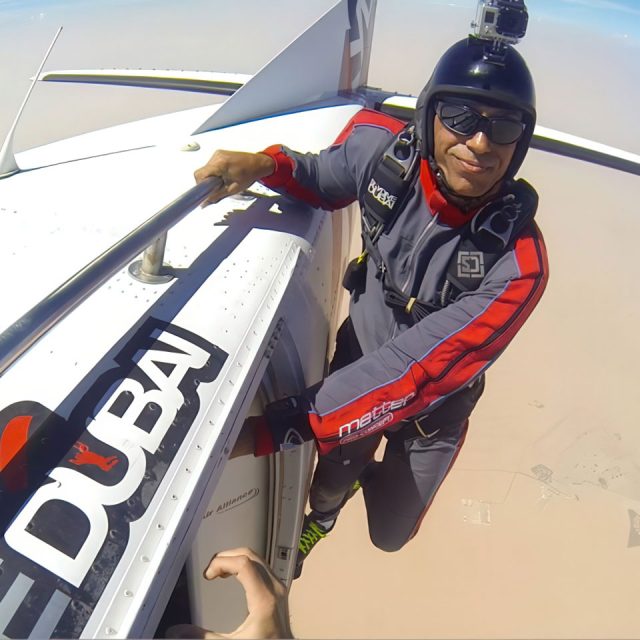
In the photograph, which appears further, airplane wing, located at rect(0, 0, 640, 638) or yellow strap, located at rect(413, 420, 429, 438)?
yellow strap, located at rect(413, 420, 429, 438)

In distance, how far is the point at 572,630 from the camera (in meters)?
4.04

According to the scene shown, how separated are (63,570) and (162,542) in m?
0.18

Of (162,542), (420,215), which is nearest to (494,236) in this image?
(420,215)

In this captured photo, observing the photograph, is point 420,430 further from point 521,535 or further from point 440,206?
point 521,535

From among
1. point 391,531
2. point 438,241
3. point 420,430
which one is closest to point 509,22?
point 438,241

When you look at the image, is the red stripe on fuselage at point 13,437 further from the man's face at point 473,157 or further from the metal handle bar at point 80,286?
the man's face at point 473,157

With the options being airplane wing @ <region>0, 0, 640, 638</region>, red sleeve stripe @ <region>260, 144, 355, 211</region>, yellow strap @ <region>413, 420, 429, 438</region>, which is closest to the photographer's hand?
airplane wing @ <region>0, 0, 640, 638</region>

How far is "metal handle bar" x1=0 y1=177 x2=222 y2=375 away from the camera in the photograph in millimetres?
998

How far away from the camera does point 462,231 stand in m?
1.78

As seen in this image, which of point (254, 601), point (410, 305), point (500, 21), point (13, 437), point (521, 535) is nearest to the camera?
point (254, 601)

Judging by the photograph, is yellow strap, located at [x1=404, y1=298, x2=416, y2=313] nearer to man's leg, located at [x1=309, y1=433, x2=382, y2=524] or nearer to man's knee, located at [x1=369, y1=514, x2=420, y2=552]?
man's leg, located at [x1=309, y1=433, x2=382, y2=524]

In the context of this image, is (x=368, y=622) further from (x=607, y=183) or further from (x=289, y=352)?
(x=607, y=183)

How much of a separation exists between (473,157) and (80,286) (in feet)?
3.82

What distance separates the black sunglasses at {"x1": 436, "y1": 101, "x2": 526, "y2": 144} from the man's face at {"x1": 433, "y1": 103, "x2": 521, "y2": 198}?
0.04 feet
